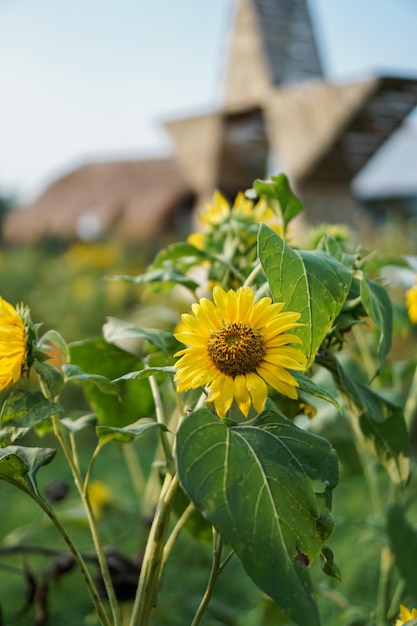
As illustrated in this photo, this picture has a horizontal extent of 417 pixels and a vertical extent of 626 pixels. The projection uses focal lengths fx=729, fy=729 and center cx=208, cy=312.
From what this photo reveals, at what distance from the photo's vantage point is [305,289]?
43 cm

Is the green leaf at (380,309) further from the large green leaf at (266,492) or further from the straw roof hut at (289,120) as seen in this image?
the straw roof hut at (289,120)

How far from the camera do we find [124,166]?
723 cm

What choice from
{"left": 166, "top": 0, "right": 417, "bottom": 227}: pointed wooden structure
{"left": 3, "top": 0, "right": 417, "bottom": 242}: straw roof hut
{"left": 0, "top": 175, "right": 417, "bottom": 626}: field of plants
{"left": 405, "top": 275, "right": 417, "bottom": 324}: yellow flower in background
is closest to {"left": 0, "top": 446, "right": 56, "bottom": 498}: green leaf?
{"left": 0, "top": 175, "right": 417, "bottom": 626}: field of plants

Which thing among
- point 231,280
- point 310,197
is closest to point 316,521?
point 231,280

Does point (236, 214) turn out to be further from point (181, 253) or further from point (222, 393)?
point (222, 393)

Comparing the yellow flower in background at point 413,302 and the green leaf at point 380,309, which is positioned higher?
the green leaf at point 380,309

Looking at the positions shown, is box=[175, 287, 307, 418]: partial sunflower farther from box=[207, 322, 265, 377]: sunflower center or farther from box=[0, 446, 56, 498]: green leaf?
box=[0, 446, 56, 498]: green leaf

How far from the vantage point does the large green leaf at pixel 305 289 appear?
42 centimetres

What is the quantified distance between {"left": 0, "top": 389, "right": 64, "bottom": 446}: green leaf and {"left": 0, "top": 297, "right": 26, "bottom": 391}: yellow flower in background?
12 mm

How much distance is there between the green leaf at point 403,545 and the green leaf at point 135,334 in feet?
0.77

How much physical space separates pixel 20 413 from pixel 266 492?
16cm

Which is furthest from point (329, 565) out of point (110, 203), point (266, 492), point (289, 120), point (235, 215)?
point (110, 203)

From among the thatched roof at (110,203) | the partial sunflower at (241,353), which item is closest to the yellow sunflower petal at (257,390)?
the partial sunflower at (241,353)

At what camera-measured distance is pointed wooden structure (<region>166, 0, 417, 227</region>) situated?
3.33 metres
